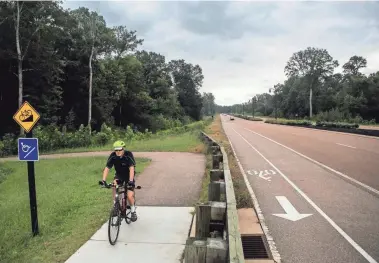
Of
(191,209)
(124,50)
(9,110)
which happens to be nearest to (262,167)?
(191,209)

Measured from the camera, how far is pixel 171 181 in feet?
41.1

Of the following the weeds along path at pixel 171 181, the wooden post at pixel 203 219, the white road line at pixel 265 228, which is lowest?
the weeds along path at pixel 171 181

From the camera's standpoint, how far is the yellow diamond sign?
805 centimetres

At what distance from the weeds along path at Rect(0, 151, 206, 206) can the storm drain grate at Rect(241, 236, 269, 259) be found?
3029mm

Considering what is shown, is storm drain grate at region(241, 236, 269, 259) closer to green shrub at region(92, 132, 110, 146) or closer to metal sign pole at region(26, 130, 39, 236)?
metal sign pole at region(26, 130, 39, 236)

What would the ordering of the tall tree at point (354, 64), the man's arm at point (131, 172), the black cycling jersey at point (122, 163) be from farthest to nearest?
the tall tree at point (354, 64) < the black cycling jersey at point (122, 163) < the man's arm at point (131, 172)

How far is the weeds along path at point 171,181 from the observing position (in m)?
9.94

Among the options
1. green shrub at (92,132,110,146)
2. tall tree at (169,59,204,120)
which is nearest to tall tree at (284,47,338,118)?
tall tree at (169,59,204,120)

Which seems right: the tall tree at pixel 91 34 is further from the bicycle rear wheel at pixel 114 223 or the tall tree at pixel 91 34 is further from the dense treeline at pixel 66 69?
the bicycle rear wheel at pixel 114 223

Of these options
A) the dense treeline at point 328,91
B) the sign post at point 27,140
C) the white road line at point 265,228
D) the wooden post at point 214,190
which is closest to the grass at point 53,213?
the sign post at point 27,140

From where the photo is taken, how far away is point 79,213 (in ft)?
29.3

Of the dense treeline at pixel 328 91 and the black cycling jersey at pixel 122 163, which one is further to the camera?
the dense treeline at pixel 328 91

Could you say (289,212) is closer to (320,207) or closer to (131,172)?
(320,207)

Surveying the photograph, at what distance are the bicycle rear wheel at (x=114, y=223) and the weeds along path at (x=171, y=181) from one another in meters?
2.61
